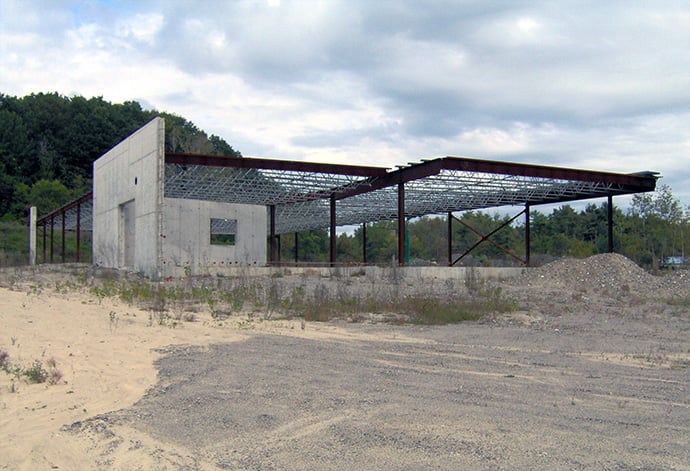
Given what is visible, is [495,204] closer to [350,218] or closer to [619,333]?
[350,218]

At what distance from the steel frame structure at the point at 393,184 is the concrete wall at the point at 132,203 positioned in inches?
71.8

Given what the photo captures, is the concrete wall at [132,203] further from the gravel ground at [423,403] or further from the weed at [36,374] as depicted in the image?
the weed at [36,374]

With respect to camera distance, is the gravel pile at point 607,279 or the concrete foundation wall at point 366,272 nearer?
the gravel pile at point 607,279

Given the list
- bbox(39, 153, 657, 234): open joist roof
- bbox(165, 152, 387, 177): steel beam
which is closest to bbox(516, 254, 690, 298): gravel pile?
bbox(39, 153, 657, 234): open joist roof

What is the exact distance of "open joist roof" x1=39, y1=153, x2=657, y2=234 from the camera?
87.8 ft

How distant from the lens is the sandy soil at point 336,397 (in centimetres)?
488

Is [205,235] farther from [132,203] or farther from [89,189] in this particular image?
[89,189]

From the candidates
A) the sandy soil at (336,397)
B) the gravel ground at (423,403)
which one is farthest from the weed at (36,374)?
the gravel ground at (423,403)

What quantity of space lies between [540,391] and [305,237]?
70736mm

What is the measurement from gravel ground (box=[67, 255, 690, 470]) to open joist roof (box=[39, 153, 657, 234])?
53.7ft

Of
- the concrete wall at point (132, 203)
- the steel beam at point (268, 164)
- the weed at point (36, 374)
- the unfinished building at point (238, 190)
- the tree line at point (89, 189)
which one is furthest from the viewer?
the tree line at point (89, 189)

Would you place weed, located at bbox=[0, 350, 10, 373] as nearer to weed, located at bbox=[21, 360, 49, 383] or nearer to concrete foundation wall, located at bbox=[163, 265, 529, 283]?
weed, located at bbox=[21, 360, 49, 383]

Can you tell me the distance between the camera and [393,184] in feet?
98.2

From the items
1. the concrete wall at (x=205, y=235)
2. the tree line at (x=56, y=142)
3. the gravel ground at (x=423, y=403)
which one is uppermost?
the tree line at (x=56, y=142)
